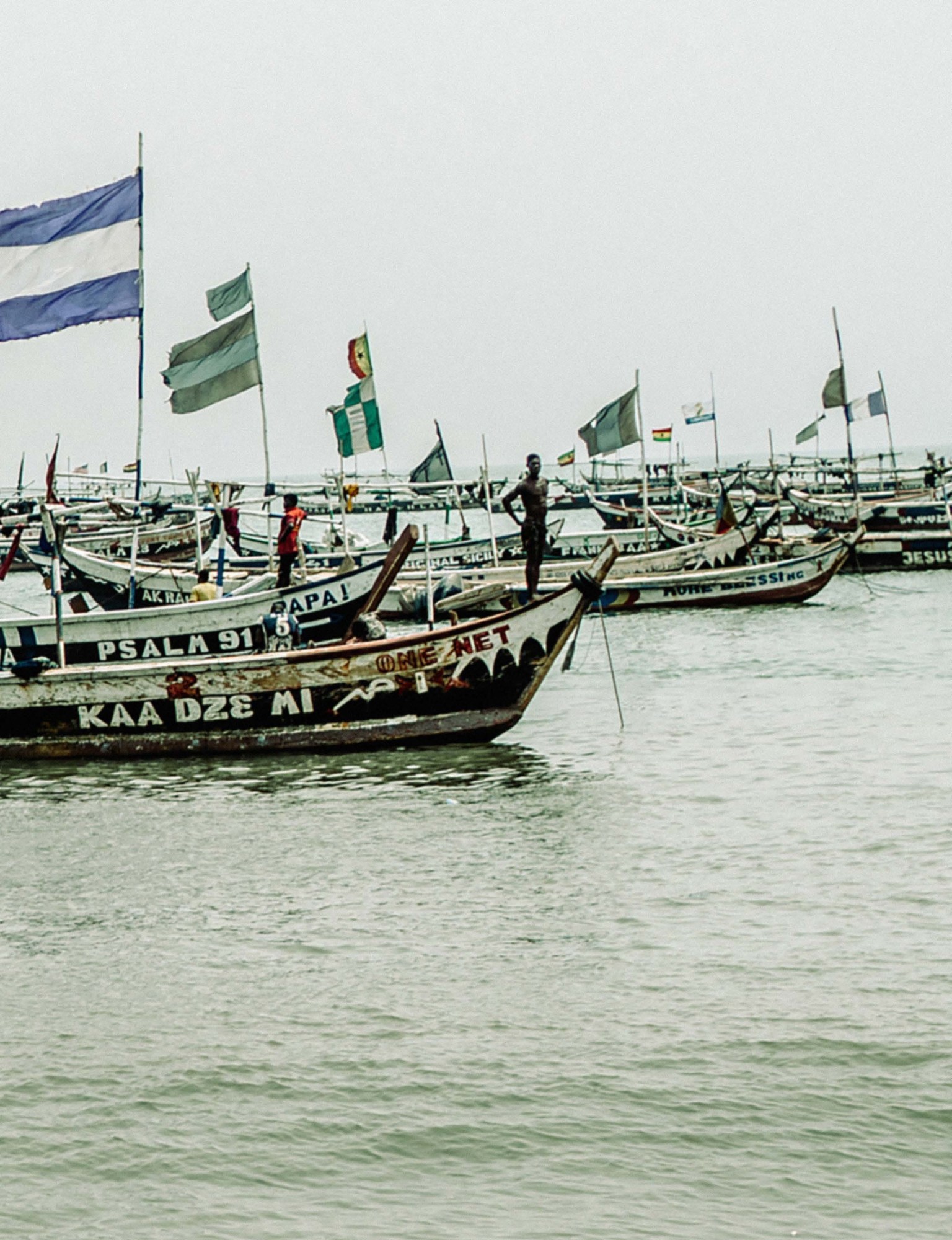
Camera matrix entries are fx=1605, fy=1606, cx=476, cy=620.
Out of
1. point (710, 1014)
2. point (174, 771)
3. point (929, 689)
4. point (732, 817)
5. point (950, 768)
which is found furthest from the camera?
point (929, 689)

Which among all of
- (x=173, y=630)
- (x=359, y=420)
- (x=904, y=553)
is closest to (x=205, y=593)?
(x=173, y=630)

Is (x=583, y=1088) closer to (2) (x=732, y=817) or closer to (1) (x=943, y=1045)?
(1) (x=943, y=1045)

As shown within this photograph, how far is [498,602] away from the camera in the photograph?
31.0m

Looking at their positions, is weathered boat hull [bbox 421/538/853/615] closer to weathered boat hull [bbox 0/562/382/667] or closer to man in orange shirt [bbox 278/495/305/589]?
man in orange shirt [bbox 278/495/305/589]

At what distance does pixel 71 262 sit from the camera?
20.3m

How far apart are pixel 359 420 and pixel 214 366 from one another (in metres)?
6.98

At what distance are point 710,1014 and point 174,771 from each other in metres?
9.08

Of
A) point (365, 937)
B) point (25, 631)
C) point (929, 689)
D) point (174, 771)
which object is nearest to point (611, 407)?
point (929, 689)

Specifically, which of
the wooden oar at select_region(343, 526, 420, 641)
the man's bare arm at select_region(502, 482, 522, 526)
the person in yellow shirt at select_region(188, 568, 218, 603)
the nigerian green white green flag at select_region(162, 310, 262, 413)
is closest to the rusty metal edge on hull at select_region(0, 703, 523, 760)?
the wooden oar at select_region(343, 526, 420, 641)

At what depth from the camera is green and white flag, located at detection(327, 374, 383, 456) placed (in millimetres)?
30828

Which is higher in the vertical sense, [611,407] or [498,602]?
[611,407]

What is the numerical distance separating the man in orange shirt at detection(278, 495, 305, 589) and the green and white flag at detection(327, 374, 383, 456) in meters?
7.54

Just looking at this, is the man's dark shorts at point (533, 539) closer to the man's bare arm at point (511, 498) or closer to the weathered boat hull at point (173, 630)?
the man's bare arm at point (511, 498)

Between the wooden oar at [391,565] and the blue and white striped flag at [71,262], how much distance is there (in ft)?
17.0
